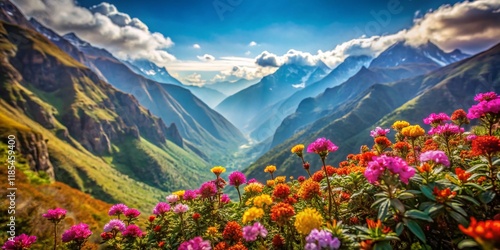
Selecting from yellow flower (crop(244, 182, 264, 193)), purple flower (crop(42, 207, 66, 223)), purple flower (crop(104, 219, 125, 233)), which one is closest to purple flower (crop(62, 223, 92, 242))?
purple flower (crop(104, 219, 125, 233))

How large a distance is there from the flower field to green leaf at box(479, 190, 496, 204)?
0.06 ft

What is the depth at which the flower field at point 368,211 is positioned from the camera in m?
4.65

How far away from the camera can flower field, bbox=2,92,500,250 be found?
4648 mm

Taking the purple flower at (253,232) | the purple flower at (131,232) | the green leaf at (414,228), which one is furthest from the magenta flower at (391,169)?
the purple flower at (131,232)

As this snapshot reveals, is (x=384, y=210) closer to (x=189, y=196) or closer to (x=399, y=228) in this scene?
(x=399, y=228)

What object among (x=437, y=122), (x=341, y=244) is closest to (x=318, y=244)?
(x=341, y=244)

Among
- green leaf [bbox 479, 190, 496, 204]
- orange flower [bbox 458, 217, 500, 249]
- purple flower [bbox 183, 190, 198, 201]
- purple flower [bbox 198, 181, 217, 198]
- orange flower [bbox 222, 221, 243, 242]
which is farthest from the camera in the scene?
purple flower [bbox 183, 190, 198, 201]

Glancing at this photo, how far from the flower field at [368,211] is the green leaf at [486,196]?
2cm

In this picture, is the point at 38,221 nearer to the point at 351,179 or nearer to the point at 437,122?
the point at 351,179

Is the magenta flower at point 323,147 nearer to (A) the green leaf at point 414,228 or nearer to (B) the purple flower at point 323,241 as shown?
(A) the green leaf at point 414,228

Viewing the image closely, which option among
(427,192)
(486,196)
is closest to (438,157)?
(486,196)

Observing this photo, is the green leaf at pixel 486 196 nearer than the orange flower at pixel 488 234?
No

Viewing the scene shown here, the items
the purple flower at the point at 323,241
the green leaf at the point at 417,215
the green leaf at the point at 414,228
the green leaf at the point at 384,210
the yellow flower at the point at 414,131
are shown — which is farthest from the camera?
the yellow flower at the point at 414,131

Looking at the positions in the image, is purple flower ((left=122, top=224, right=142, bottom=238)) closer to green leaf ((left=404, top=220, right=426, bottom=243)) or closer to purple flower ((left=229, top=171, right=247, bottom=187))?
purple flower ((left=229, top=171, right=247, bottom=187))
